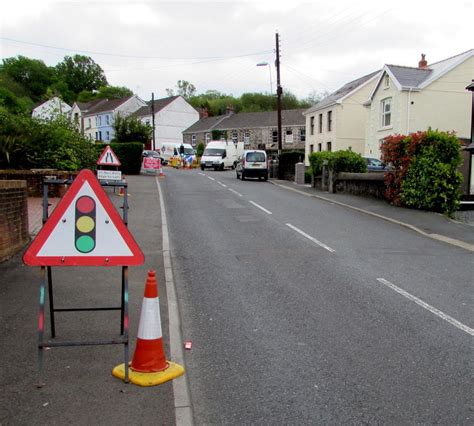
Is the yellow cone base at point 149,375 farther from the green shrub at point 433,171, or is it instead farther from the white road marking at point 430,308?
the green shrub at point 433,171

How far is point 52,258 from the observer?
395 cm

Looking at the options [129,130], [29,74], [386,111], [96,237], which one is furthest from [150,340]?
[29,74]

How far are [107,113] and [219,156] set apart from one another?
1497 inches

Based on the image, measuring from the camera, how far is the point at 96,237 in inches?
158

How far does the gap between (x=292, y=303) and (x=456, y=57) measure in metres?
33.4

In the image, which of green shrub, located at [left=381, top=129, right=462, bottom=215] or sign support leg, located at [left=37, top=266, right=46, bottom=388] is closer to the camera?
sign support leg, located at [left=37, top=266, right=46, bottom=388]

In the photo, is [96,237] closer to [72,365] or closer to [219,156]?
[72,365]

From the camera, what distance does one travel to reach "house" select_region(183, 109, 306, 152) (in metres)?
63.6

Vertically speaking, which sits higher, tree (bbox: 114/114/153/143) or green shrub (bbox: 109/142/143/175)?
tree (bbox: 114/114/153/143)

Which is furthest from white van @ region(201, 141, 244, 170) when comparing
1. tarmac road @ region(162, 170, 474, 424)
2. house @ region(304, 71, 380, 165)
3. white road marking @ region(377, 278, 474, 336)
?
white road marking @ region(377, 278, 474, 336)

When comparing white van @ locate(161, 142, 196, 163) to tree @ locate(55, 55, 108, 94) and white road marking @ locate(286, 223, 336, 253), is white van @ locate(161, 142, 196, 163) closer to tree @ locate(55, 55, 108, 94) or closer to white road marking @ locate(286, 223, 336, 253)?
white road marking @ locate(286, 223, 336, 253)

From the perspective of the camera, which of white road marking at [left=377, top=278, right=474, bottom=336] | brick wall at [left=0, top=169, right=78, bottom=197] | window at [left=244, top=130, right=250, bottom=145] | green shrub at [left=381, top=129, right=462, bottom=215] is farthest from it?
window at [left=244, top=130, right=250, bottom=145]

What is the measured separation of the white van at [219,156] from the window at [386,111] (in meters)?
14.9

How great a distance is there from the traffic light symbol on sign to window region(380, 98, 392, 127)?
33565 millimetres
